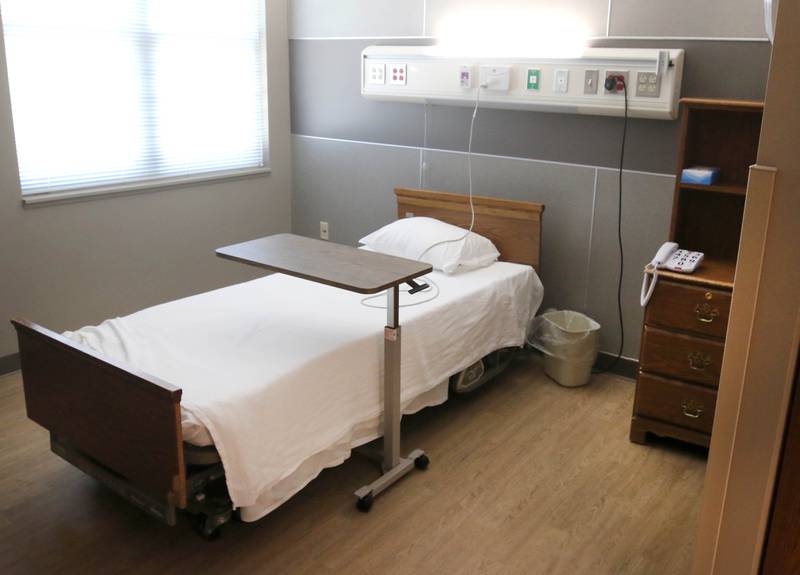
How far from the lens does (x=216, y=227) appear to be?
440 cm

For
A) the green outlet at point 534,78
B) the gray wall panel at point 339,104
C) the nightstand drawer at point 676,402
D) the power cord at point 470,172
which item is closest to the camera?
the nightstand drawer at point 676,402

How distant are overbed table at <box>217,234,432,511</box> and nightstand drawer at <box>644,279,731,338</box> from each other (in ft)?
3.13

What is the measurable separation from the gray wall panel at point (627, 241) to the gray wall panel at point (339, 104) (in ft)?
3.70

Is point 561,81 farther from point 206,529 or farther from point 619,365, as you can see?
point 206,529

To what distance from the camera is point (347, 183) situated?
14.8 feet

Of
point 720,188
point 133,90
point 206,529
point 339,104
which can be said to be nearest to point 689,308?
point 720,188

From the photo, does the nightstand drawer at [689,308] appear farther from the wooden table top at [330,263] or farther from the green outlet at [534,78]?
the green outlet at [534,78]

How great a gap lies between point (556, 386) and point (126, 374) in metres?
2.13

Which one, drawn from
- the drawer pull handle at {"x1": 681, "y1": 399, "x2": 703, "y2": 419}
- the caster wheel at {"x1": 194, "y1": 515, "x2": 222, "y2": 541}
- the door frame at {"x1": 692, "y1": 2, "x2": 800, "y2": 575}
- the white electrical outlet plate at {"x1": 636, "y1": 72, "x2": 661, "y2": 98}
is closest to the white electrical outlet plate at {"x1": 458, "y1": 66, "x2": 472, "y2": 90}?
the white electrical outlet plate at {"x1": 636, "y1": 72, "x2": 661, "y2": 98}

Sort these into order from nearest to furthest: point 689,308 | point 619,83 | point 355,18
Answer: point 689,308 → point 619,83 → point 355,18

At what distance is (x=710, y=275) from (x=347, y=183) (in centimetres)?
228

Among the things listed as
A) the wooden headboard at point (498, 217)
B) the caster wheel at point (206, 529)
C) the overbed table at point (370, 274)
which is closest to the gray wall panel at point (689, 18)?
the wooden headboard at point (498, 217)

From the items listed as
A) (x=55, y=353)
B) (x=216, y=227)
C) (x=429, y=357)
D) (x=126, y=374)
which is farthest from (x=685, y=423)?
(x=216, y=227)

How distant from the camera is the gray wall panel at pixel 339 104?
4.20 meters
